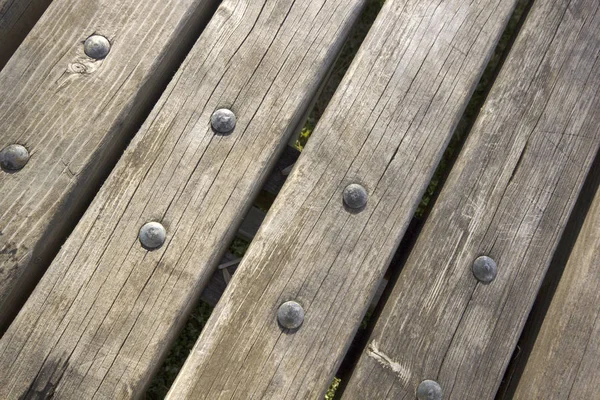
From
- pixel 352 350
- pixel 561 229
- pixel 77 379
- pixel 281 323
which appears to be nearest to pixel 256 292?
pixel 281 323

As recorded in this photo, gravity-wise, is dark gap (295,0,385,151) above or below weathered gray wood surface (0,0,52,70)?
above

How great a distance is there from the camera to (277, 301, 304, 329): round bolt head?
1.75 metres

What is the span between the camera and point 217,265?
1884mm

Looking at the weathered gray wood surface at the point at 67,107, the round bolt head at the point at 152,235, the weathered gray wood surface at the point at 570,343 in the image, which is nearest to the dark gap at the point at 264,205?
the round bolt head at the point at 152,235

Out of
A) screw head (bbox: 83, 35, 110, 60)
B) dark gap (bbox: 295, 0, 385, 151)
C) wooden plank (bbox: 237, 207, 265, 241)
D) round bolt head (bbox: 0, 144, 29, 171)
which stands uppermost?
dark gap (bbox: 295, 0, 385, 151)

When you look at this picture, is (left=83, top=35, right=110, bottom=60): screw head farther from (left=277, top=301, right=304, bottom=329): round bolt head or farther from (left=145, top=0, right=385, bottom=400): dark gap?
(left=277, top=301, right=304, bottom=329): round bolt head

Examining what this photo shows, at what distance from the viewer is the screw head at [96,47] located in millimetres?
1869

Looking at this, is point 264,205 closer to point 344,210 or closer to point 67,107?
point 344,210

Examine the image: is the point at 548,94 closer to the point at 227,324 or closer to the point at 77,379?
the point at 227,324

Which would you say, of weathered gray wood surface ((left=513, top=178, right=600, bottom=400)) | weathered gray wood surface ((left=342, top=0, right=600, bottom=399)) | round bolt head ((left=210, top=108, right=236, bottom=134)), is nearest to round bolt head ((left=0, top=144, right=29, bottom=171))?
round bolt head ((left=210, top=108, right=236, bottom=134))

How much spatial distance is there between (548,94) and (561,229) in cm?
47

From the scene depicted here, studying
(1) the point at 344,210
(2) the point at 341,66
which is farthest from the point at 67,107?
(2) the point at 341,66

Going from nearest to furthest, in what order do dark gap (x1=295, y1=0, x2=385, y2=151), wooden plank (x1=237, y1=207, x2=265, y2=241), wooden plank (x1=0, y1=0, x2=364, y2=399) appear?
1. wooden plank (x1=0, y1=0, x2=364, y2=399)
2. wooden plank (x1=237, y1=207, x2=265, y2=241)
3. dark gap (x1=295, y1=0, x2=385, y2=151)

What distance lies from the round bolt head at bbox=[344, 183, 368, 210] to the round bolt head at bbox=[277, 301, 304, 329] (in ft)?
1.19
